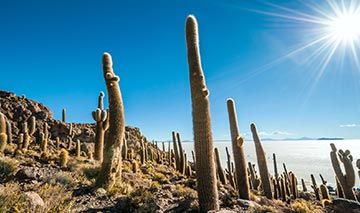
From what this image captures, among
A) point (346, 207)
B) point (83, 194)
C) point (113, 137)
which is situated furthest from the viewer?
point (346, 207)

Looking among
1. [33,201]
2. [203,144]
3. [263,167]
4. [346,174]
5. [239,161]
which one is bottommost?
[346,174]

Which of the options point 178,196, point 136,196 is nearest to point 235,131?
point 178,196

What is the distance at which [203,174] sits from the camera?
8734 mm

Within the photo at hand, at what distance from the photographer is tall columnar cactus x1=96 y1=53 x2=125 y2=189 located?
38.0ft

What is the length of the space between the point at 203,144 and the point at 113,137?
4826mm

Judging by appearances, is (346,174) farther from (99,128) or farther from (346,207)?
(99,128)

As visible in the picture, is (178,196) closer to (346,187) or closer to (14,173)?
(14,173)

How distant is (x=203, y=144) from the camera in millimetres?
8734

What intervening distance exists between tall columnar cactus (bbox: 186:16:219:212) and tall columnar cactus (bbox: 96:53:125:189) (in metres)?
4.37

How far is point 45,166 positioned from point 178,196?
825cm

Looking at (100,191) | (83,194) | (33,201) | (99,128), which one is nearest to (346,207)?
(100,191)

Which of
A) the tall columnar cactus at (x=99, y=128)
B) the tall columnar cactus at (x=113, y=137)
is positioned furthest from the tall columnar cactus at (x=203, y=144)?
the tall columnar cactus at (x=99, y=128)

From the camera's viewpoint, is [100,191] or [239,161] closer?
[100,191]

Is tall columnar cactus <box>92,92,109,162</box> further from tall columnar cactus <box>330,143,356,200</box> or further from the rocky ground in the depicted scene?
tall columnar cactus <box>330,143,356,200</box>
